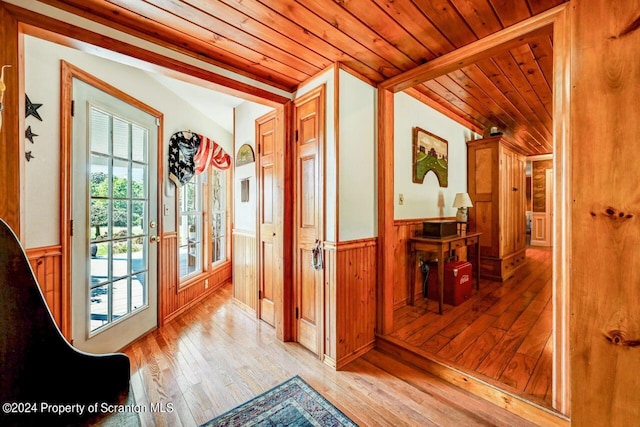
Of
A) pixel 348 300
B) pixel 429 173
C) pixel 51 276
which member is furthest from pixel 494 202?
pixel 51 276

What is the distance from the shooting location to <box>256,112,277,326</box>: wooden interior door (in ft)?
8.79

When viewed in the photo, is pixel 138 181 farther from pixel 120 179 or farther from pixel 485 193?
pixel 485 193

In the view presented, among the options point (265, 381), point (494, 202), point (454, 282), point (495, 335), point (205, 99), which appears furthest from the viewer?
point (494, 202)

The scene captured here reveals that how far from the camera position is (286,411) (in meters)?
1.56

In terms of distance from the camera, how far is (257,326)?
271cm

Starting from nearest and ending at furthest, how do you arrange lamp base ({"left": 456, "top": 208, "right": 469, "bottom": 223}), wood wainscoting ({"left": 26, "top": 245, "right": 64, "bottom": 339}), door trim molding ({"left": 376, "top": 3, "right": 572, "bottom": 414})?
door trim molding ({"left": 376, "top": 3, "right": 572, "bottom": 414}) < wood wainscoting ({"left": 26, "top": 245, "right": 64, "bottom": 339}) < lamp base ({"left": 456, "top": 208, "right": 469, "bottom": 223})

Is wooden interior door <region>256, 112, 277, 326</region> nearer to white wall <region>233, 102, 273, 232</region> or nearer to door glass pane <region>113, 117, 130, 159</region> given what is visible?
white wall <region>233, 102, 273, 232</region>

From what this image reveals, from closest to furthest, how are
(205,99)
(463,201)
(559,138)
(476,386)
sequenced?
1. (559,138)
2. (476,386)
3. (205,99)
4. (463,201)

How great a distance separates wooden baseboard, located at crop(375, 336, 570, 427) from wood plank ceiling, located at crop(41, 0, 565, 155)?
2216 millimetres

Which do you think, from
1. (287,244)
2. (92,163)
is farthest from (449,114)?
(92,163)

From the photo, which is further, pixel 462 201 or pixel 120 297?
pixel 462 201

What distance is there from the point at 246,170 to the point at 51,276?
2.03 meters

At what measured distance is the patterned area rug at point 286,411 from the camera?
1.48 metres

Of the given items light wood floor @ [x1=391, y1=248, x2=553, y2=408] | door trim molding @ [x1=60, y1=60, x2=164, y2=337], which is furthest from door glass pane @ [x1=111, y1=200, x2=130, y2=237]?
light wood floor @ [x1=391, y1=248, x2=553, y2=408]
